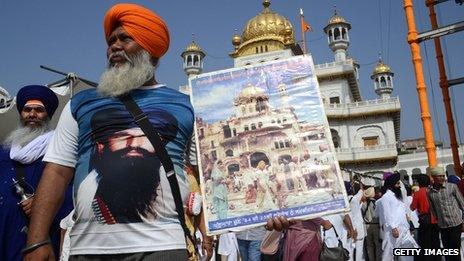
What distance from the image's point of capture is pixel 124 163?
5.60 feet

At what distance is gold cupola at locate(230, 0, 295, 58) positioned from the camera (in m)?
41.2

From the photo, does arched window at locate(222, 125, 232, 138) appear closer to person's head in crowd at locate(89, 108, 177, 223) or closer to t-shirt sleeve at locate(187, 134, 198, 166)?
t-shirt sleeve at locate(187, 134, 198, 166)

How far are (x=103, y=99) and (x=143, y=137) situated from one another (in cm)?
28

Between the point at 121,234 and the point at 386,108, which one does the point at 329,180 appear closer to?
the point at 121,234

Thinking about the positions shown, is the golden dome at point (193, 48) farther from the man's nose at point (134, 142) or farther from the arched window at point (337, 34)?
the man's nose at point (134, 142)

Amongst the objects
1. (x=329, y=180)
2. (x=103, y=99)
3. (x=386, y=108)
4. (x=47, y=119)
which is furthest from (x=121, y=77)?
(x=386, y=108)

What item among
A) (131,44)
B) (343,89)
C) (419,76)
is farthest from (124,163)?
(343,89)

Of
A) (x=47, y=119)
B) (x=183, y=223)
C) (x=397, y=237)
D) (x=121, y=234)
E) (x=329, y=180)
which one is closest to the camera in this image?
(x=121, y=234)

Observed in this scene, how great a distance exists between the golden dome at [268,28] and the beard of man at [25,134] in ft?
128

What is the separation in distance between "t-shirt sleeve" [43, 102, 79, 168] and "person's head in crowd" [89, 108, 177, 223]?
140 millimetres

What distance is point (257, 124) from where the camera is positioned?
7.91ft

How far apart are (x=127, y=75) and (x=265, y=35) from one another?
41.0 metres

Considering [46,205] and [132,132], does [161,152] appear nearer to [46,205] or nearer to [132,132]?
[132,132]

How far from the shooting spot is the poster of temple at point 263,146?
2189 millimetres
